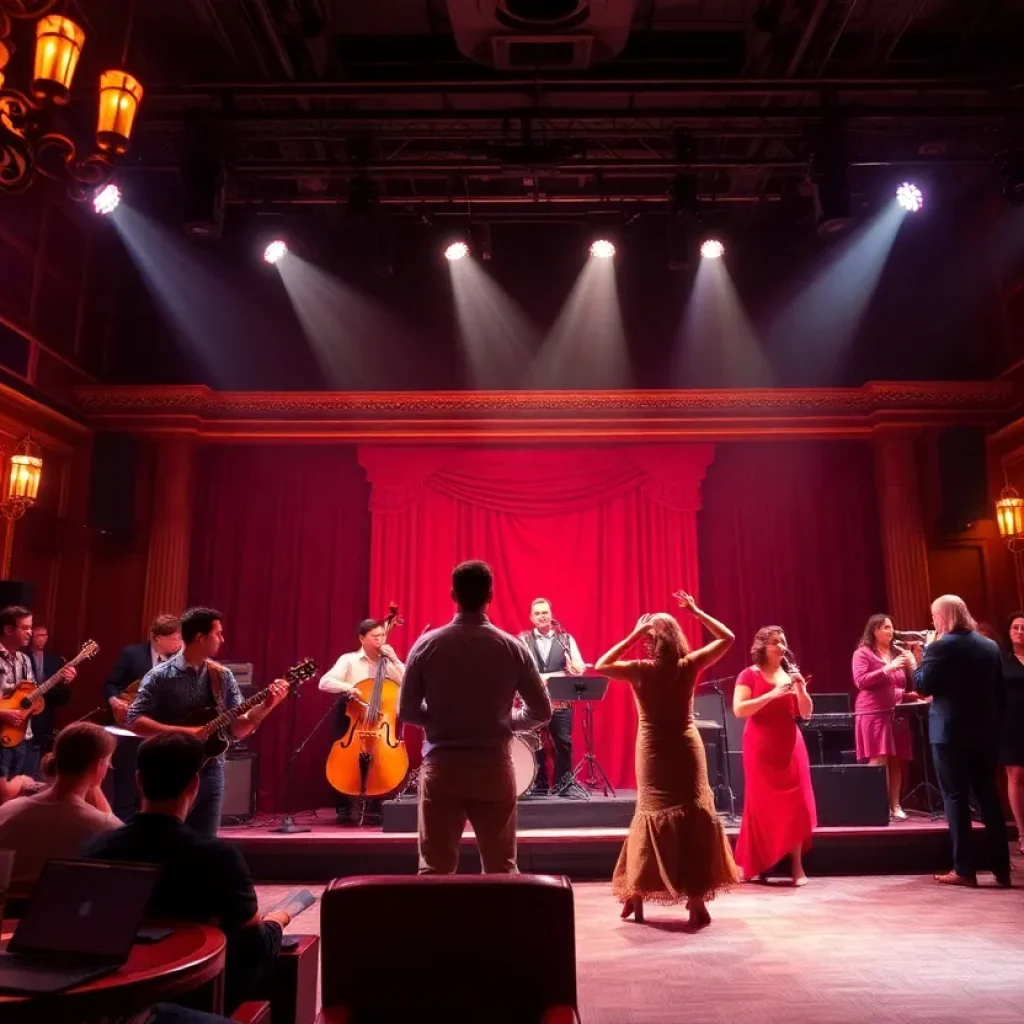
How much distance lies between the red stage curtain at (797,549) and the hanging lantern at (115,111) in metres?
6.26

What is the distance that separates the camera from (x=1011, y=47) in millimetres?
6723

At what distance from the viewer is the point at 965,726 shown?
16.1 ft

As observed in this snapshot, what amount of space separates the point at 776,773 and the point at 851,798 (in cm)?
119

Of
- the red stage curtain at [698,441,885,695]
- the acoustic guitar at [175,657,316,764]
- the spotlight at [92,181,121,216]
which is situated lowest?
the acoustic guitar at [175,657,316,764]

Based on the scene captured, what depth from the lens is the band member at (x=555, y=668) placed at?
6.49 m

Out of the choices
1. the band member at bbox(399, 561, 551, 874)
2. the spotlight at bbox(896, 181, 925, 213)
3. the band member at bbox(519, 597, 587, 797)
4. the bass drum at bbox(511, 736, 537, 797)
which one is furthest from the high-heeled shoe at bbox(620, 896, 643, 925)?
the spotlight at bbox(896, 181, 925, 213)

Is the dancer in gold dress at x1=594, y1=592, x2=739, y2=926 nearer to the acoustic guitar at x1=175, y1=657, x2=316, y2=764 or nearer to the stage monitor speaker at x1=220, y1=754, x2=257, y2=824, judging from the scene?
the acoustic guitar at x1=175, y1=657, x2=316, y2=764

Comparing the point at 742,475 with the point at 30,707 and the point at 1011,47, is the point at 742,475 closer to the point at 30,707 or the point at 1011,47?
the point at 1011,47

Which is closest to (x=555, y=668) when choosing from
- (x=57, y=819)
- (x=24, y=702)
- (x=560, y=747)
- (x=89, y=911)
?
(x=560, y=747)

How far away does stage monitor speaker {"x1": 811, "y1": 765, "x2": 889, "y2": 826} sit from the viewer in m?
5.70

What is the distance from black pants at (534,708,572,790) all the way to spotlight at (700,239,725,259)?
166 inches

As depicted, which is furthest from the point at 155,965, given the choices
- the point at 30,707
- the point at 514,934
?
the point at 30,707

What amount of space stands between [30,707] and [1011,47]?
860 cm

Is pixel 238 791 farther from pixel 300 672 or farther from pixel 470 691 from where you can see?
pixel 470 691
